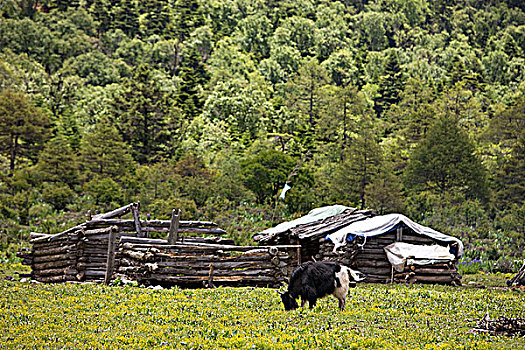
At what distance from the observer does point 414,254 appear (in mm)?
22547

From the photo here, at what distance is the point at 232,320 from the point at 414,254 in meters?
12.6

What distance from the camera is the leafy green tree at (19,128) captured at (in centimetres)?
4941

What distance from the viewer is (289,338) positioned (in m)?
10.0

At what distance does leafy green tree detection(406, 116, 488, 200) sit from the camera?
161ft

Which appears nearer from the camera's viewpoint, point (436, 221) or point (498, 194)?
point (436, 221)

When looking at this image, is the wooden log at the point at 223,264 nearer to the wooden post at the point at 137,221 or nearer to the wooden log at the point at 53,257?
the wooden post at the point at 137,221

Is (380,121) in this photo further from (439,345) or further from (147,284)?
(439,345)

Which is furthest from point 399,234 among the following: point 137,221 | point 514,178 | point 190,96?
Answer: point 190,96

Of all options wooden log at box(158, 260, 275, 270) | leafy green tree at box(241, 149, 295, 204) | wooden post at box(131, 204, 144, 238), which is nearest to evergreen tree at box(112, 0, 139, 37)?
leafy green tree at box(241, 149, 295, 204)

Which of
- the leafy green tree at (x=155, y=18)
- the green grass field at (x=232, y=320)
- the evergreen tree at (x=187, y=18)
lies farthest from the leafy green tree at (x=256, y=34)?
the green grass field at (x=232, y=320)

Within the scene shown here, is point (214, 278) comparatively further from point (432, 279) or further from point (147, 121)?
point (147, 121)

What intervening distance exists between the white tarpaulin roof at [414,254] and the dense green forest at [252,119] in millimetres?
8038

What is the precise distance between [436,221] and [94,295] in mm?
34330

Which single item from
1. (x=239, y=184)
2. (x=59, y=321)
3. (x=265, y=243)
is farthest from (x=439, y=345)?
(x=239, y=184)
